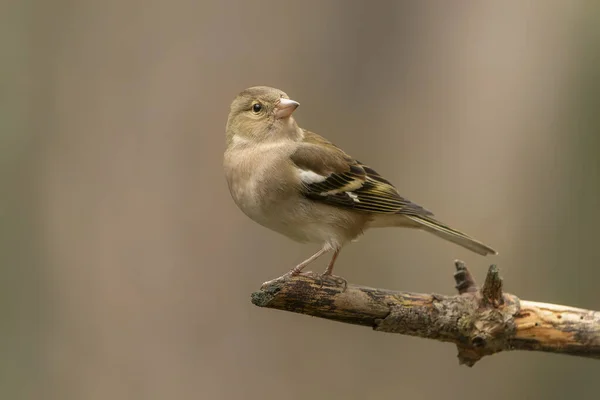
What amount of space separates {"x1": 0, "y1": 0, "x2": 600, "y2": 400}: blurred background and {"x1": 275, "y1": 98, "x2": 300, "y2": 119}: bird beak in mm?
1500

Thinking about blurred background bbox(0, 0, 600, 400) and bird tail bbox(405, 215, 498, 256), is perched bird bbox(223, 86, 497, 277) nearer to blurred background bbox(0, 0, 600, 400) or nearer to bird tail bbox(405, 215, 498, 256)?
bird tail bbox(405, 215, 498, 256)

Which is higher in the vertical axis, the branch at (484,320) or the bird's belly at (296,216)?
the bird's belly at (296,216)

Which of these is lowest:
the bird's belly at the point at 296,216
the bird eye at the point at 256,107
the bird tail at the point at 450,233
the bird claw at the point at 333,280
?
the bird claw at the point at 333,280

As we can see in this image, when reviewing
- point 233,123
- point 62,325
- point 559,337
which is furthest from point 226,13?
point 559,337

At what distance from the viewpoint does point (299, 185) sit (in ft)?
13.7

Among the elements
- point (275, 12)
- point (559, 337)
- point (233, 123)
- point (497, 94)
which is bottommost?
point (559, 337)

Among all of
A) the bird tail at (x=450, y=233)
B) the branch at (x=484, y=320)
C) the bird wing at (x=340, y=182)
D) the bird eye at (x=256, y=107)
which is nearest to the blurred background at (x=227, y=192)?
the bird eye at (x=256, y=107)

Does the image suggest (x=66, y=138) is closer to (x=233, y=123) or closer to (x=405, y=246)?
(x=233, y=123)

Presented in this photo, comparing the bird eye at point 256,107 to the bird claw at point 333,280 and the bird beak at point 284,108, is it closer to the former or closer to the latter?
the bird beak at point 284,108

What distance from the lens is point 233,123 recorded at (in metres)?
4.55

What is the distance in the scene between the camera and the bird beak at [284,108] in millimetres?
4281

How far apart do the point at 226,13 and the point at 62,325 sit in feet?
10.6

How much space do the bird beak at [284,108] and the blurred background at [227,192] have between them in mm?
1500


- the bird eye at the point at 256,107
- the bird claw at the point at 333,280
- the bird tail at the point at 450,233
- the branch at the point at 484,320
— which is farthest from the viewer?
the bird tail at the point at 450,233
